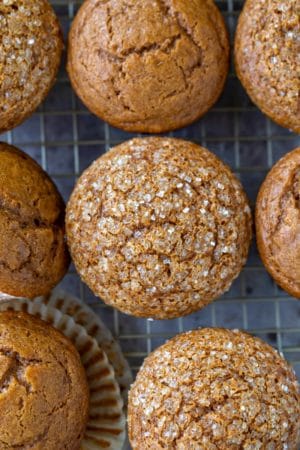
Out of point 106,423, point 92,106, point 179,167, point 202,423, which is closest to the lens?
point 202,423

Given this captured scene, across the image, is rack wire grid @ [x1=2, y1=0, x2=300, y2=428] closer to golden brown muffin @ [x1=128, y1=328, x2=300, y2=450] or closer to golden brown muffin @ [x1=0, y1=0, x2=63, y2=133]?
golden brown muffin @ [x1=0, y1=0, x2=63, y2=133]

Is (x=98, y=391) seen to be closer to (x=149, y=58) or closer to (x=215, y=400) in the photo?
(x=215, y=400)

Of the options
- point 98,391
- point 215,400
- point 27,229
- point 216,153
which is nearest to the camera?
point 215,400

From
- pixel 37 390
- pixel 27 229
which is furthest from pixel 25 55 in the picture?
pixel 37 390

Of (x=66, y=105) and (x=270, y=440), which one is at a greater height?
(x=66, y=105)

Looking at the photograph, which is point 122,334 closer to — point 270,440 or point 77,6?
point 270,440

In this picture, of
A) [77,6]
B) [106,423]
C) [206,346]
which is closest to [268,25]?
[77,6]
